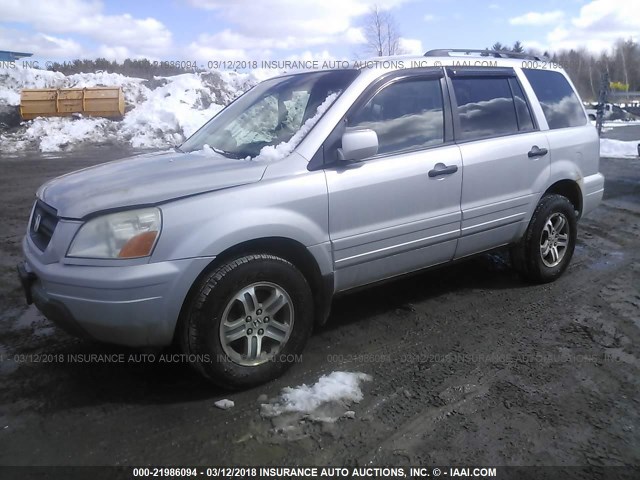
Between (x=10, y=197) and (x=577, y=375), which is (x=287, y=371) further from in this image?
(x=10, y=197)

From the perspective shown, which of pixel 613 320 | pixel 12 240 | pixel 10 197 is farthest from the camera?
pixel 10 197

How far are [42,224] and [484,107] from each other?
126 inches

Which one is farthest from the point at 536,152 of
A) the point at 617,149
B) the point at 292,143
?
the point at 617,149

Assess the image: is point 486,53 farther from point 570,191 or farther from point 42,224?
point 42,224

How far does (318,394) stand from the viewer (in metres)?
2.99

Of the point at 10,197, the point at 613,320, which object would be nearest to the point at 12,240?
the point at 10,197

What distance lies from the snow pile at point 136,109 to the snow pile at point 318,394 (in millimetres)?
15240

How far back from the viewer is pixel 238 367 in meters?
2.99

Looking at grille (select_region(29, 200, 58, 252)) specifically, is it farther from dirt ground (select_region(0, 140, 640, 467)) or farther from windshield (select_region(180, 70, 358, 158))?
windshield (select_region(180, 70, 358, 158))

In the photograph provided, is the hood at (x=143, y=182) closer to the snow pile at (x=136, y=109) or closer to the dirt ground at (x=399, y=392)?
the dirt ground at (x=399, y=392)

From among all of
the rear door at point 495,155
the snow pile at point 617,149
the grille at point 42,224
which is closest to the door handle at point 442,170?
the rear door at point 495,155

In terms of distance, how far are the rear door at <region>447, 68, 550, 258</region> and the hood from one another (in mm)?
1658

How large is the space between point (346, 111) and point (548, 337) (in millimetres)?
2079

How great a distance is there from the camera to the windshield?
352 cm
